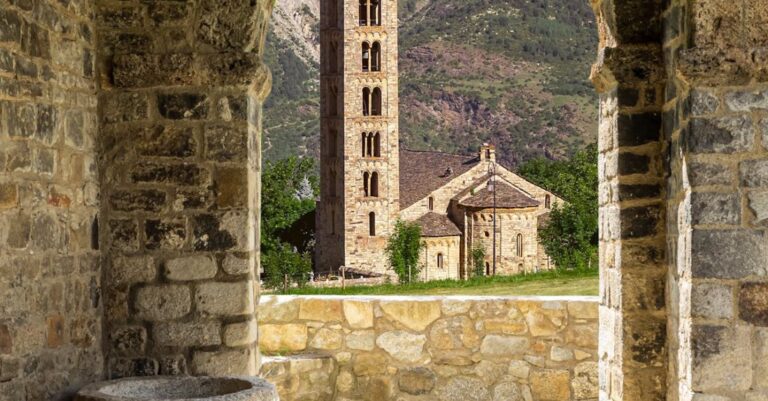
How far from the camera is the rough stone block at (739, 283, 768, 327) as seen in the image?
470 cm

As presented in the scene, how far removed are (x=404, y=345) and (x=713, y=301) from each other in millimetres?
2915

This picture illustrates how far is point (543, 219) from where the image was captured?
55250 mm

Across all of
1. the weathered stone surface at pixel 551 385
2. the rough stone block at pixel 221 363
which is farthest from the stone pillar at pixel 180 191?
the weathered stone surface at pixel 551 385

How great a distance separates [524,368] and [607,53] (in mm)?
2532

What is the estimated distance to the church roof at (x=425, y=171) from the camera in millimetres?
59156

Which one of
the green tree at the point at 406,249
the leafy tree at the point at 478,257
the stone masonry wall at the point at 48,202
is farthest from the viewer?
the green tree at the point at 406,249

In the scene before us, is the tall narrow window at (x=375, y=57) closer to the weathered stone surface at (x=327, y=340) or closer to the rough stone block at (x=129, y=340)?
the weathered stone surface at (x=327, y=340)

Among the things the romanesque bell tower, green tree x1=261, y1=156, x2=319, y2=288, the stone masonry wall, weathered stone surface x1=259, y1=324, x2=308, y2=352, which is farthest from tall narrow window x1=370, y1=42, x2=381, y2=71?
the stone masonry wall

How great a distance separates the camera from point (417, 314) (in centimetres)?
729

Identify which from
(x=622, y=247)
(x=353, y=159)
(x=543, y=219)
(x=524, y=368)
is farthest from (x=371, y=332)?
(x=353, y=159)

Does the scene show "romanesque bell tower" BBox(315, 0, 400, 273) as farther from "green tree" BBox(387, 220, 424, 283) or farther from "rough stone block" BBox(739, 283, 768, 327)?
"rough stone block" BBox(739, 283, 768, 327)

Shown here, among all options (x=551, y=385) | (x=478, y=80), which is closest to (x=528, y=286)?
(x=551, y=385)

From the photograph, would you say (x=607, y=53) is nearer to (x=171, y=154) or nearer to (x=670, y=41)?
(x=670, y=41)

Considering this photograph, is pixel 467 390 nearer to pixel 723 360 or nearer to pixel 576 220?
pixel 723 360
